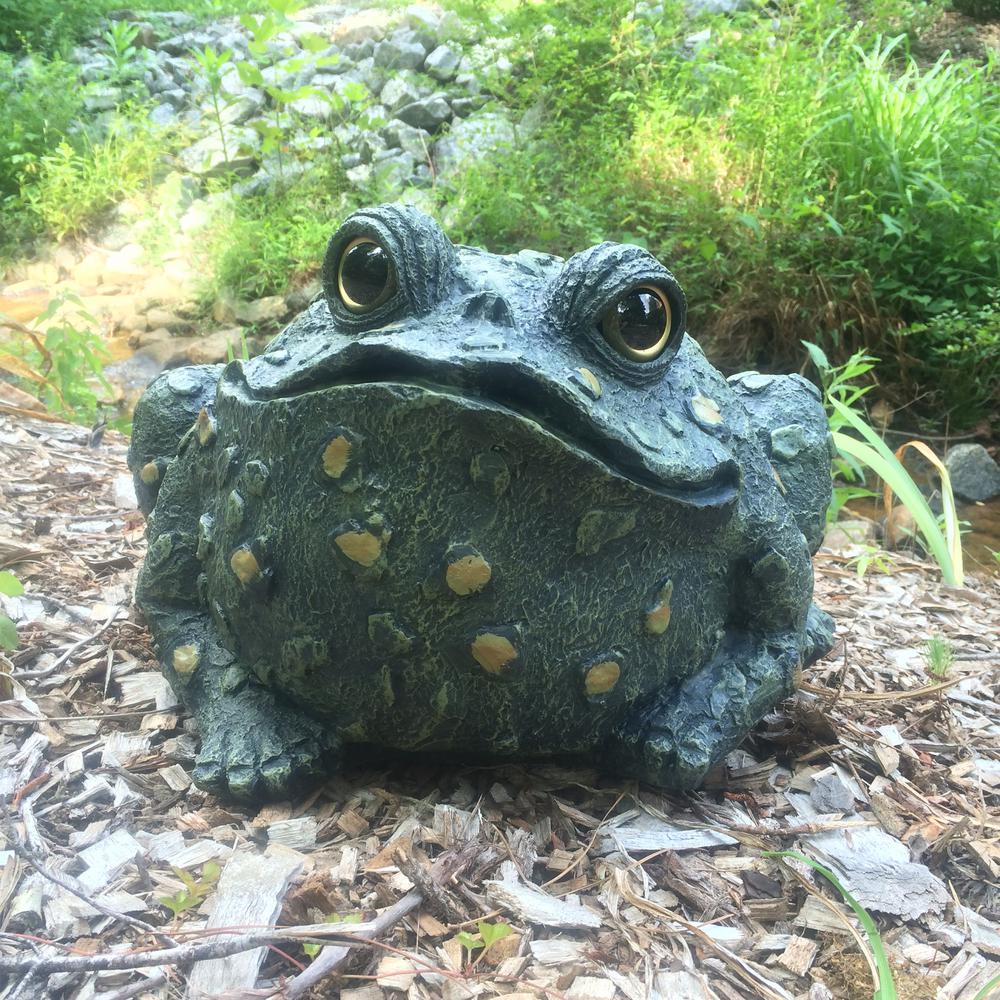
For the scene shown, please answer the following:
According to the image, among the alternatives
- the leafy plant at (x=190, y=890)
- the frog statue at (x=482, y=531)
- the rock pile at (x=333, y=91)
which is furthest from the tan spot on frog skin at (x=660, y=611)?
the rock pile at (x=333, y=91)

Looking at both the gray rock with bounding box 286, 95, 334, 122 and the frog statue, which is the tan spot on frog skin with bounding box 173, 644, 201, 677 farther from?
the gray rock with bounding box 286, 95, 334, 122

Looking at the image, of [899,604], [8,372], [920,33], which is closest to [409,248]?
[899,604]

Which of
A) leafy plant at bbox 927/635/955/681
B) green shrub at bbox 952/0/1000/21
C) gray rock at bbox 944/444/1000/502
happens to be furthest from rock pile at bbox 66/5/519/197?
leafy plant at bbox 927/635/955/681

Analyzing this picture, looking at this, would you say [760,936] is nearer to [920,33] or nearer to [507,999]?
[507,999]

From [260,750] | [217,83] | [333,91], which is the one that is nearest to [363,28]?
[333,91]

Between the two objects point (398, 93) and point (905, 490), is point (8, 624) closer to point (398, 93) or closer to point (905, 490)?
point (905, 490)
